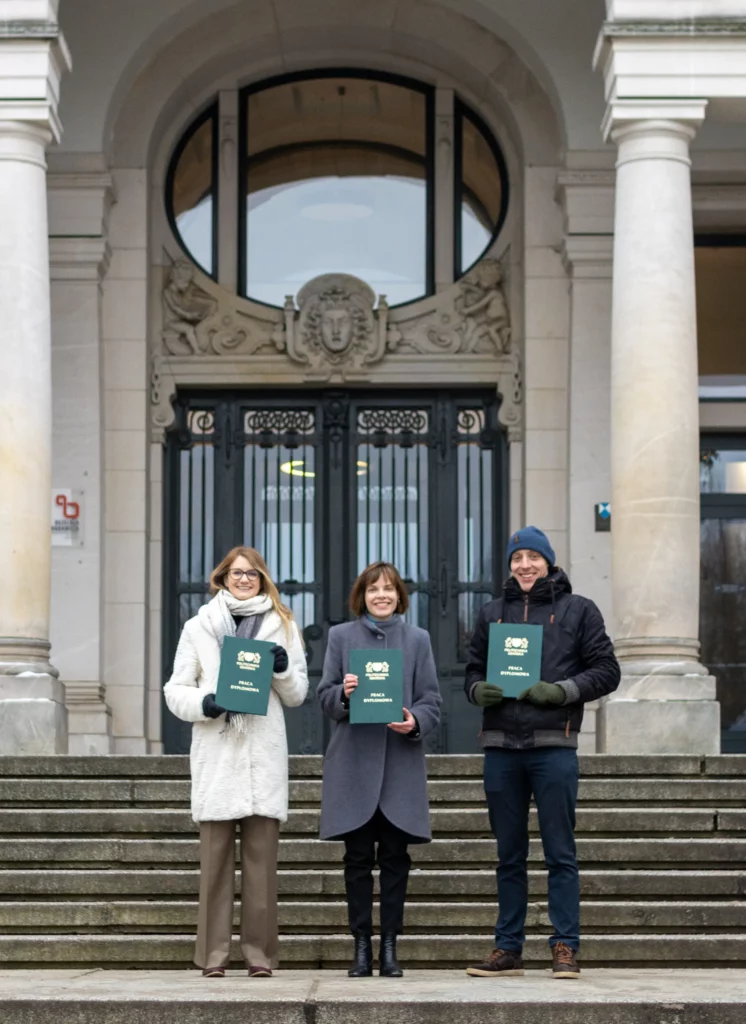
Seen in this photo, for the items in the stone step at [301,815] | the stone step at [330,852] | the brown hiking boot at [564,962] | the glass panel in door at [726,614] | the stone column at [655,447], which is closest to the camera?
the brown hiking boot at [564,962]

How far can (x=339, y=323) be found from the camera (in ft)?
54.6

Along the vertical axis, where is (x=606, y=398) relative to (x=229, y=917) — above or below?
above

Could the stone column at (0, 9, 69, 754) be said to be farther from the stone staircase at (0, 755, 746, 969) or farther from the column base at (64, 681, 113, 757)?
the column base at (64, 681, 113, 757)

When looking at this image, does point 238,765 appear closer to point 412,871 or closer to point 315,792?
point 412,871

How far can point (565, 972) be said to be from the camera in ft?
26.2

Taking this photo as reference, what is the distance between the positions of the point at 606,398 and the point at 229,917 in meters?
8.37

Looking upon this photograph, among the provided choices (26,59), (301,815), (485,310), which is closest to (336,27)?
(485,310)

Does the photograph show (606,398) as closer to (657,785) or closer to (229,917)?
(657,785)

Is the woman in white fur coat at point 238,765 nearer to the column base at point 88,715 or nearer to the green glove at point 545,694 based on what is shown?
the green glove at point 545,694

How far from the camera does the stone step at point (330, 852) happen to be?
984 cm

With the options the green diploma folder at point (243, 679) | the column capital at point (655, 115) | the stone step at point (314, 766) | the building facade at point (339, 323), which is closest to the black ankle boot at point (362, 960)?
the green diploma folder at point (243, 679)

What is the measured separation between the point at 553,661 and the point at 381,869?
1.12 m

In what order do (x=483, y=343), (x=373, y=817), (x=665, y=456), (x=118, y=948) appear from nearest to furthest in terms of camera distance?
(x=373, y=817), (x=118, y=948), (x=665, y=456), (x=483, y=343)

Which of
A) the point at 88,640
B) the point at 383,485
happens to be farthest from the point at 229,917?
the point at 383,485
